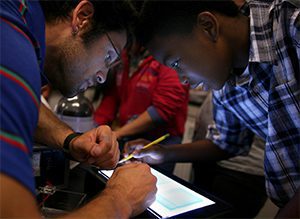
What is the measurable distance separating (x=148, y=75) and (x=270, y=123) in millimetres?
951

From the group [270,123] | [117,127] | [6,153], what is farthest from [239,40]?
[117,127]

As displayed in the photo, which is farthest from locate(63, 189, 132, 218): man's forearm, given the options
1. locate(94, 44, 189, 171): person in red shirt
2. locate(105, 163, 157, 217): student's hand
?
locate(94, 44, 189, 171): person in red shirt

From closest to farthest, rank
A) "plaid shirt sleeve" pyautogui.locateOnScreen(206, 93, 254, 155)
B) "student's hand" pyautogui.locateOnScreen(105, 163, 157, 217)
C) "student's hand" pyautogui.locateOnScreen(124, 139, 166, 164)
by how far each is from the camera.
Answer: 1. "student's hand" pyautogui.locateOnScreen(105, 163, 157, 217)
2. "student's hand" pyautogui.locateOnScreen(124, 139, 166, 164)
3. "plaid shirt sleeve" pyautogui.locateOnScreen(206, 93, 254, 155)

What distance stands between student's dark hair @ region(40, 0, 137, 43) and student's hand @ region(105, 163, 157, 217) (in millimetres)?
377

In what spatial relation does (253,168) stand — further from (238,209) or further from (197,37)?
(197,37)

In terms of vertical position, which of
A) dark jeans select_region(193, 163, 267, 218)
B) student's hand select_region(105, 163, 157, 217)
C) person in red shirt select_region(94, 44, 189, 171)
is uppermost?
student's hand select_region(105, 163, 157, 217)

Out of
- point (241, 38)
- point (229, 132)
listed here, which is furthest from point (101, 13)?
point (229, 132)

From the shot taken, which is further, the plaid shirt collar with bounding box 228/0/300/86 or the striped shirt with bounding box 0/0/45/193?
the plaid shirt collar with bounding box 228/0/300/86

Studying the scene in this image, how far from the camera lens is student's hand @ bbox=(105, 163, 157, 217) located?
0.70 meters

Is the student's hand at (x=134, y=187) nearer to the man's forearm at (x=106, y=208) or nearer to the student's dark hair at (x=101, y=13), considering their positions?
the man's forearm at (x=106, y=208)

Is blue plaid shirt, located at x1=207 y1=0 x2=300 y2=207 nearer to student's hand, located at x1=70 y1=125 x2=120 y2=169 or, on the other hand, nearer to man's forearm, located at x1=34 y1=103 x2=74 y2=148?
student's hand, located at x1=70 y1=125 x2=120 y2=169

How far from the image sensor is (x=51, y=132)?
1.07 m

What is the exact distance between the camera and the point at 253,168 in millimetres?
1505

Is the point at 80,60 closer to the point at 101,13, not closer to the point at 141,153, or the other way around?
the point at 101,13
